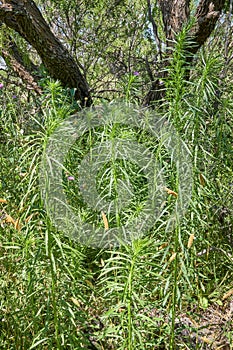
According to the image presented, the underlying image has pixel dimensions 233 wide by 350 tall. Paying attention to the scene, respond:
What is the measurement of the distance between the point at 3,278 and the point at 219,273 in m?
1.01

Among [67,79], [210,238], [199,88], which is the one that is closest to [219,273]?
[210,238]

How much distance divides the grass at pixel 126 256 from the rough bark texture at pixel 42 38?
52.9 inches

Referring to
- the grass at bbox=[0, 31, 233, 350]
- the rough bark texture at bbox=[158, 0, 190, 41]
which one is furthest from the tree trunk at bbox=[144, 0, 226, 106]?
the grass at bbox=[0, 31, 233, 350]

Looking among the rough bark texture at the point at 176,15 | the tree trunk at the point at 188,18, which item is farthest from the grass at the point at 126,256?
the rough bark texture at the point at 176,15

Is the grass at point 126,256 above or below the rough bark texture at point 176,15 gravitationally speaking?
below

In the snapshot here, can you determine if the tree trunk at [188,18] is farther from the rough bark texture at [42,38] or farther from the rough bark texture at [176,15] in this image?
the rough bark texture at [42,38]

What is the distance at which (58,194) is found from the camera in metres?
1.72

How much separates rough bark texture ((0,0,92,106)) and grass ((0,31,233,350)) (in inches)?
52.9

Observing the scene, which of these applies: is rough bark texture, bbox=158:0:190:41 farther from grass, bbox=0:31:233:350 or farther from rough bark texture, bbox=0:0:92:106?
grass, bbox=0:31:233:350

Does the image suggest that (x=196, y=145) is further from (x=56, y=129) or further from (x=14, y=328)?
(x=14, y=328)

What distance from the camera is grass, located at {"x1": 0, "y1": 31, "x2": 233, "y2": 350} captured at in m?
1.59

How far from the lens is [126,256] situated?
6.02 ft

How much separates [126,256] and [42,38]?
216cm

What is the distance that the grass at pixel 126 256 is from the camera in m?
1.59
